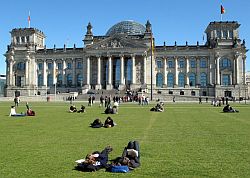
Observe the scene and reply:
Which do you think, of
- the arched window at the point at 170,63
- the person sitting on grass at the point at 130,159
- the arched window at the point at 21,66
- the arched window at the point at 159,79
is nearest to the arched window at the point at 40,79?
the arched window at the point at 21,66

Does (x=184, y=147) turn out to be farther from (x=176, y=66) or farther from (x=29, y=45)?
(x=29, y=45)

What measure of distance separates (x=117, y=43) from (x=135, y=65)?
→ 8.99 meters

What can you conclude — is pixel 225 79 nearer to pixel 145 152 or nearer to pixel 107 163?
pixel 145 152

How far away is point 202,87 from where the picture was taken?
105438 millimetres

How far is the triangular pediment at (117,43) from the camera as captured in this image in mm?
105188

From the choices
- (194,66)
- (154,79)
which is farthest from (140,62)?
(194,66)

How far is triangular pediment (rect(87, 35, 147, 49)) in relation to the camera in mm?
105188

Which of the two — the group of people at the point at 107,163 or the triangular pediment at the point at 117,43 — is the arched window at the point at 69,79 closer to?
the triangular pediment at the point at 117,43

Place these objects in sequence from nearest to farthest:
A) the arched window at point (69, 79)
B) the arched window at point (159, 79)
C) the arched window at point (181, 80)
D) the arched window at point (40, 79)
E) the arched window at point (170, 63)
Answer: the arched window at point (181, 80)
the arched window at point (170, 63)
the arched window at point (159, 79)
the arched window at point (69, 79)
the arched window at point (40, 79)

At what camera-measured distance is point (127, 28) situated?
120188mm

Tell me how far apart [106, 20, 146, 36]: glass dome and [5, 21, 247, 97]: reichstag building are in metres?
7.56

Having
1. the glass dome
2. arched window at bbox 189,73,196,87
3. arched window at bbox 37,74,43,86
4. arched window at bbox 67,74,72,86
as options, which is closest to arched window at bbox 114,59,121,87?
the glass dome

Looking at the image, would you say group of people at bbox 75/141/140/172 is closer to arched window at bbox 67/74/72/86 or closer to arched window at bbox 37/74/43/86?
arched window at bbox 67/74/72/86

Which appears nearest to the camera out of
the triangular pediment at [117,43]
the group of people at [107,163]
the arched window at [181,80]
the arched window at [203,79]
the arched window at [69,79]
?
the group of people at [107,163]
